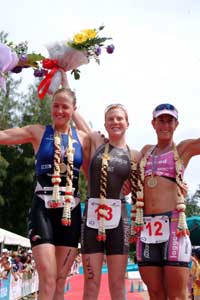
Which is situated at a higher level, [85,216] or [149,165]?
[149,165]

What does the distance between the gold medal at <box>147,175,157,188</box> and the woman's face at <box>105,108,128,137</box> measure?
49 centimetres

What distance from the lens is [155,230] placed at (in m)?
4.51

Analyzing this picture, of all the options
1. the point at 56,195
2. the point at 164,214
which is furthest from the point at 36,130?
the point at 164,214

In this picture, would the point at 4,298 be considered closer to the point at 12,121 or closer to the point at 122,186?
Result: the point at 122,186

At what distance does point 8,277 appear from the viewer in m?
12.5

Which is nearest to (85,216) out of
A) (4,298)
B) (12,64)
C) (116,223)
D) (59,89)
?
(116,223)

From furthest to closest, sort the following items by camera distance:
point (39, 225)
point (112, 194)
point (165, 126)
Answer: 1. point (165, 126)
2. point (112, 194)
3. point (39, 225)

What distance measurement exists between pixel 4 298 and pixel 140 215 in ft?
26.7

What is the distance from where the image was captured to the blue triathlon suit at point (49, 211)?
14.2 feet

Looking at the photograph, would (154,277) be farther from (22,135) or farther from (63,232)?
(22,135)

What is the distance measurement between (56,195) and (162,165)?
993mm

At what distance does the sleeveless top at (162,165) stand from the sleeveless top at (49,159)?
2.04 feet

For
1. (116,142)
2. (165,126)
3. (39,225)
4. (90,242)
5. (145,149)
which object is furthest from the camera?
(145,149)

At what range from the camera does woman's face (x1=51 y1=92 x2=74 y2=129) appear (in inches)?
181
